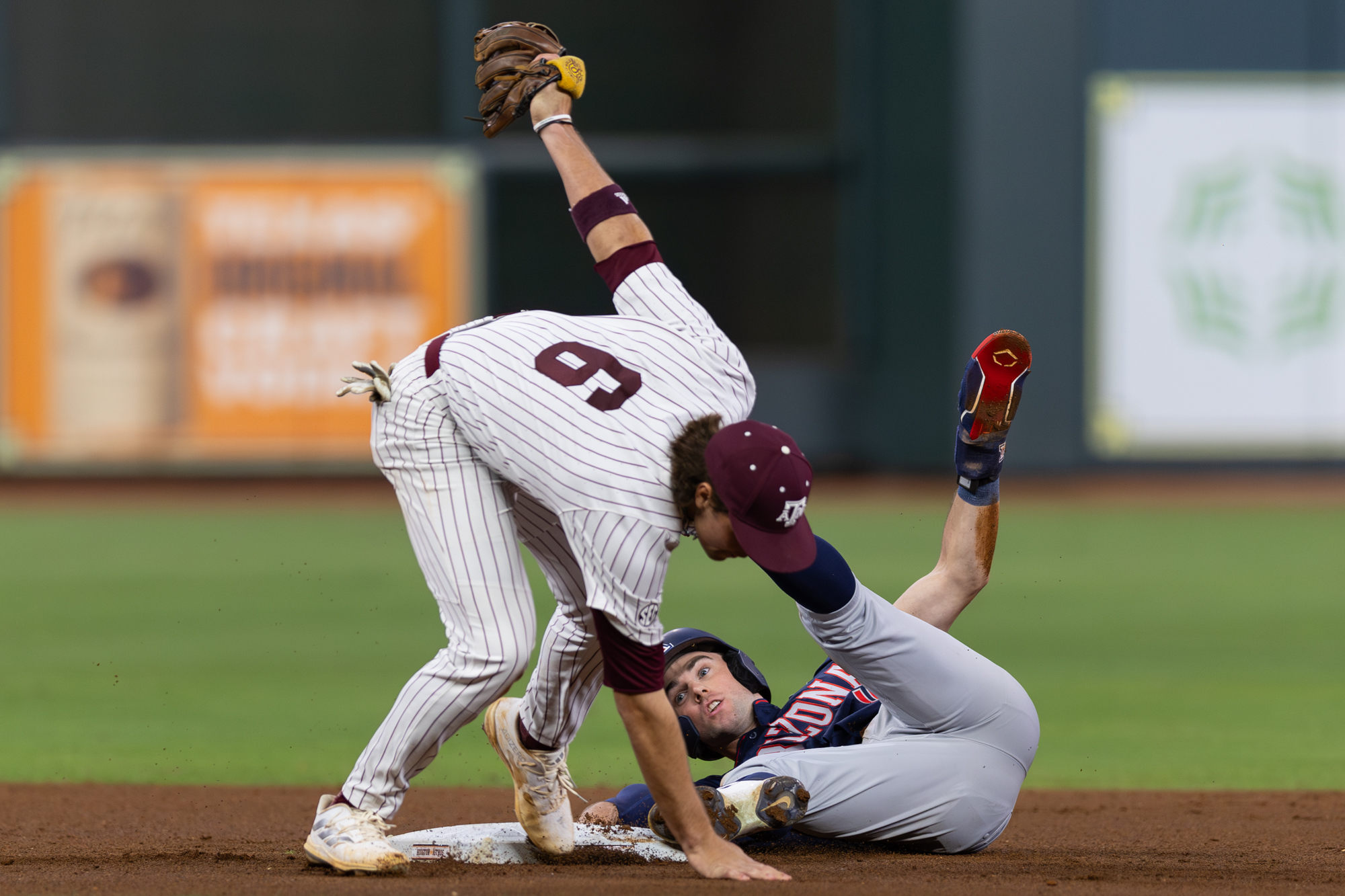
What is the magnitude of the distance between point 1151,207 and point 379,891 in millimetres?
14292

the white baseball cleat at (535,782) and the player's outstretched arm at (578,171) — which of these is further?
the white baseball cleat at (535,782)

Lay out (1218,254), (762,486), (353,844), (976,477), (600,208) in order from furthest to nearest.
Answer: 1. (1218,254)
2. (976,477)
3. (600,208)
4. (353,844)
5. (762,486)

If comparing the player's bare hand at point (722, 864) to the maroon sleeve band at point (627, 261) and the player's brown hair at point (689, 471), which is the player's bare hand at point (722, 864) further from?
the maroon sleeve band at point (627, 261)

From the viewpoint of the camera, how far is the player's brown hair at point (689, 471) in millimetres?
3432

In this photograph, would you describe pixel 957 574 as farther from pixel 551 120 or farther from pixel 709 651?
pixel 551 120

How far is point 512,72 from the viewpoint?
159 inches

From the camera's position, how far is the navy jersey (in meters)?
4.35

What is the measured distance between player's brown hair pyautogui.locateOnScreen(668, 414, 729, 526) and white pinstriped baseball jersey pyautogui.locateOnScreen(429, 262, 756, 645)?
0.07ft

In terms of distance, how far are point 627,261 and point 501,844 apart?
57.8 inches

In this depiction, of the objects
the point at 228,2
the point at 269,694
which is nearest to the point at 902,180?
the point at 228,2

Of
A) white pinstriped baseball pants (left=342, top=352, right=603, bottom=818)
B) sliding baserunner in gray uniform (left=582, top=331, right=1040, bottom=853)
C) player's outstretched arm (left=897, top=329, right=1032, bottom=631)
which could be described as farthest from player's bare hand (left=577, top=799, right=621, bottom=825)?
player's outstretched arm (left=897, top=329, right=1032, bottom=631)

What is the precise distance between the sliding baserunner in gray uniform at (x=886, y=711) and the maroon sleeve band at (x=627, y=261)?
755 millimetres

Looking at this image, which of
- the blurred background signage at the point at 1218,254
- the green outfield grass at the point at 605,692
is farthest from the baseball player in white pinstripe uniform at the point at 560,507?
the blurred background signage at the point at 1218,254

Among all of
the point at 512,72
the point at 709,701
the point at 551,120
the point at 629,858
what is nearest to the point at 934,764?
the point at 709,701
